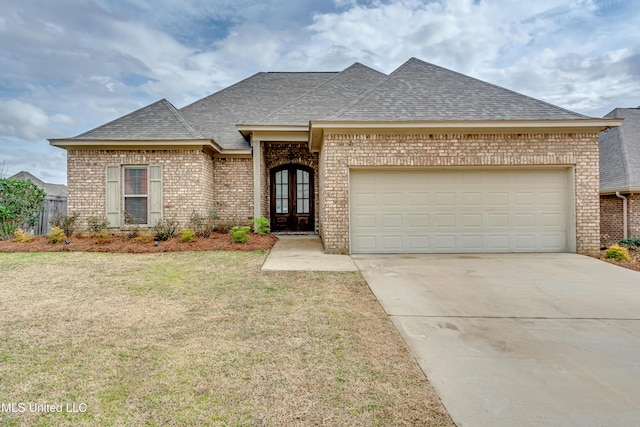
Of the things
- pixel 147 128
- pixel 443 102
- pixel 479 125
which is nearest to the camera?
pixel 479 125

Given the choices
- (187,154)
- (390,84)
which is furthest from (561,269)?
(187,154)

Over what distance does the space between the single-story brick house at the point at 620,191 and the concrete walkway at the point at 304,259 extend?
9.26 metres

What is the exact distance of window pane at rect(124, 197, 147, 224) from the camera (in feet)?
34.2

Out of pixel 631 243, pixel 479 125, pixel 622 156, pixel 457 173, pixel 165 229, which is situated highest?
pixel 479 125

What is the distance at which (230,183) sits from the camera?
1183 centimetres

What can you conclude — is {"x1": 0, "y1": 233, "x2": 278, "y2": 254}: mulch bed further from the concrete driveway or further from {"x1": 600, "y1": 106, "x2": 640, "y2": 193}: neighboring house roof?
{"x1": 600, "y1": 106, "x2": 640, "y2": 193}: neighboring house roof

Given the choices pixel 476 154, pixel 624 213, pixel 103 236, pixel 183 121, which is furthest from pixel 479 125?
pixel 103 236

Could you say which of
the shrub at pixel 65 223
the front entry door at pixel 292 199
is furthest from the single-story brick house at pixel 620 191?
the shrub at pixel 65 223

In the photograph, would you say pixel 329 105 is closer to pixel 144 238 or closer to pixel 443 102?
pixel 443 102

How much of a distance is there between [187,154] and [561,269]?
10182mm

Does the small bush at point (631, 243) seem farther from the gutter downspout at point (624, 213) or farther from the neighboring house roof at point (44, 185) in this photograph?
the neighboring house roof at point (44, 185)

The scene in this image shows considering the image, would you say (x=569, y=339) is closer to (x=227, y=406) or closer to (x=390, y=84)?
(x=227, y=406)

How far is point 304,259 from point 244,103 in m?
8.83

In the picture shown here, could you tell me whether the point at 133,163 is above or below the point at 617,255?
above
